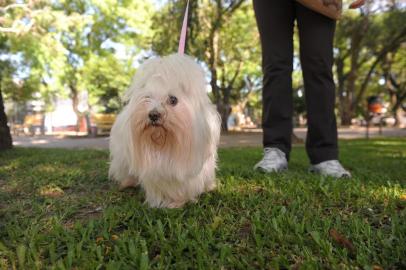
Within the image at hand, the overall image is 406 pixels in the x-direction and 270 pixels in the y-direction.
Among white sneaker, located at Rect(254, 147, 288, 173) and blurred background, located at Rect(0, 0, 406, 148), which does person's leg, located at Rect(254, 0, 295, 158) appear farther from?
blurred background, located at Rect(0, 0, 406, 148)

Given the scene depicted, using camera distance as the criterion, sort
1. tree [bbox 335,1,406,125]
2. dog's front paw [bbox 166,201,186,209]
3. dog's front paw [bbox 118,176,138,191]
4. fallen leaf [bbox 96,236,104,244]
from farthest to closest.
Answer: tree [bbox 335,1,406,125] < dog's front paw [bbox 118,176,138,191] < dog's front paw [bbox 166,201,186,209] < fallen leaf [bbox 96,236,104,244]

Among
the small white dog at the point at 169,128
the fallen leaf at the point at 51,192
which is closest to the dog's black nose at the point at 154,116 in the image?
the small white dog at the point at 169,128

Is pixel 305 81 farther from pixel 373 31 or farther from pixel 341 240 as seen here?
pixel 373 31

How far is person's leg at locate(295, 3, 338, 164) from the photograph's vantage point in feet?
11.0

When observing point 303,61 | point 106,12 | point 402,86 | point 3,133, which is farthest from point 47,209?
point 402,86

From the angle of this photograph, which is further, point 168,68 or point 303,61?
point 303,61

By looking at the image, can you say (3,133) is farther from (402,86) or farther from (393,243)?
(402,86)

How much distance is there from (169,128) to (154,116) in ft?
0.35

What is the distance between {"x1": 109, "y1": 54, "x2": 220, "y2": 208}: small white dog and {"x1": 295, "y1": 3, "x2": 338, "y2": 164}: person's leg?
134 cm

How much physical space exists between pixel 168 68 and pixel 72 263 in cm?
114

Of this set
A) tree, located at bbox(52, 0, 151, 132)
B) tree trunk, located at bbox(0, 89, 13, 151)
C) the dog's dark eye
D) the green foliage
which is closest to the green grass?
the dog's dark eye

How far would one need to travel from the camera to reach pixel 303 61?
3492 millimetres

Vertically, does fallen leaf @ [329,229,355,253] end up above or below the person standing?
below

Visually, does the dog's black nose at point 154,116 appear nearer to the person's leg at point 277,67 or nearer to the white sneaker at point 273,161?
the white sneaker at point 273,161
